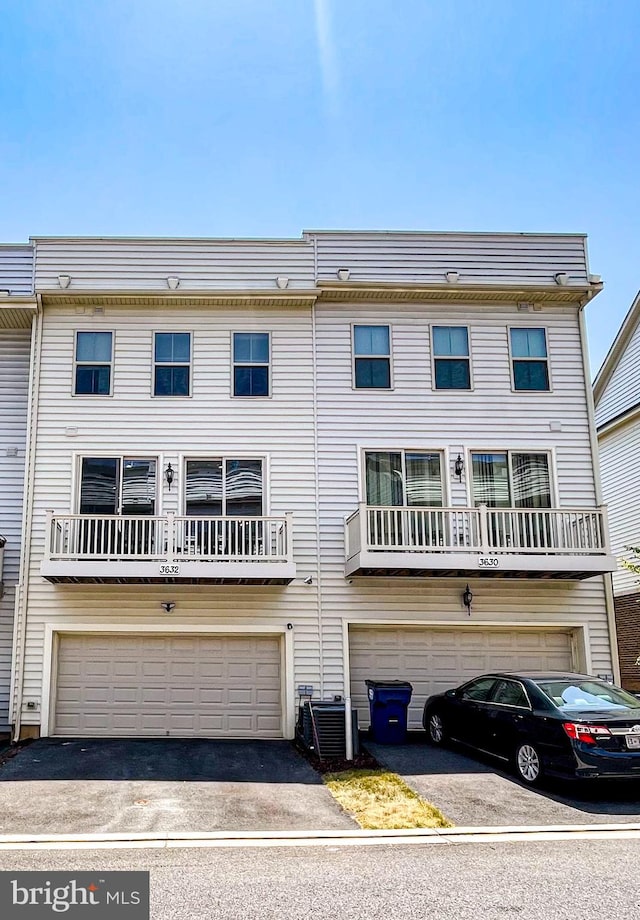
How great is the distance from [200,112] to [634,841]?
11246mm

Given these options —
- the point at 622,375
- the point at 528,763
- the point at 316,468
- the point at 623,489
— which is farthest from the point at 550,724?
the point at 622,375

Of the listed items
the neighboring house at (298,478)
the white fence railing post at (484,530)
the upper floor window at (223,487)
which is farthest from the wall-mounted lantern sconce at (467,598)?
the upper floor window at (223,487)

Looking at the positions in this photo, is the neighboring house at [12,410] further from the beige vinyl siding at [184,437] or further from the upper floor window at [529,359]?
the upper floor window at [529,359]

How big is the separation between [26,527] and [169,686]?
A: 381 cm

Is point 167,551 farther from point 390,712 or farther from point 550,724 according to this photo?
point 550,724

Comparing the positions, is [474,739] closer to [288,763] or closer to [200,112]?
[288,763]

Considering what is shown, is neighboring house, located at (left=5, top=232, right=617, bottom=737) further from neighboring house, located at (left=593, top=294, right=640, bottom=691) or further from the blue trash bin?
neighboring house, located at (left=593, top=294, right=640, bottom=691)

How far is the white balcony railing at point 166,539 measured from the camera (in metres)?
13.4

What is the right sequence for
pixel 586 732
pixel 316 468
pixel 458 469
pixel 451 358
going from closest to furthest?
1. pixel 586 732
2. pixel 316 468
3. pixel 458 469
4. pixel 451 358

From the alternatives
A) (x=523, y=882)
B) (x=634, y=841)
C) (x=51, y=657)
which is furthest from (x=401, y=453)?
(x=523, y=882)

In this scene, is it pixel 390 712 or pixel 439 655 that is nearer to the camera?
pixel 390 712

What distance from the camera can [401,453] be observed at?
15.1 m

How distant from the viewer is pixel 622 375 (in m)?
20.7
